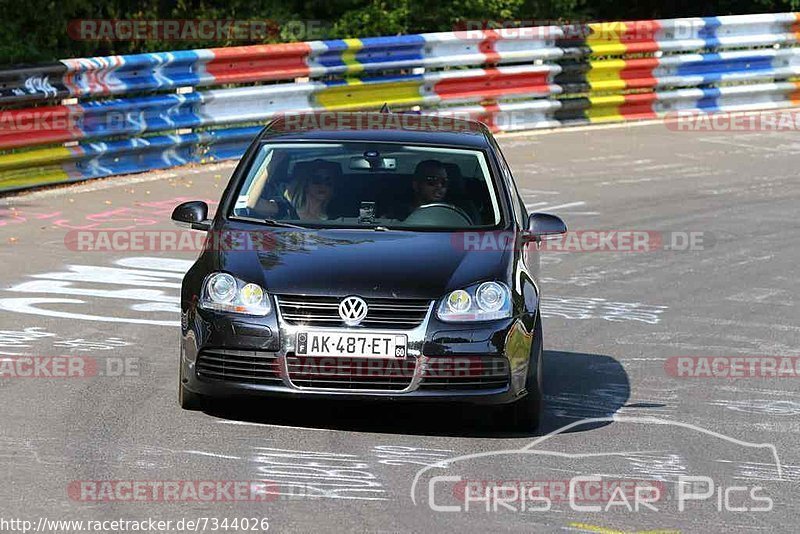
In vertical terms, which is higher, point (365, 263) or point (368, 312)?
point (365, 263)

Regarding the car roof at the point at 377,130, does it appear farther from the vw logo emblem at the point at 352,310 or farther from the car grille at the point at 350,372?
the car grille at the point at 350,372

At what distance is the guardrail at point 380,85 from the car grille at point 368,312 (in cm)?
875

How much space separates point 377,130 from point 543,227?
4.03ft

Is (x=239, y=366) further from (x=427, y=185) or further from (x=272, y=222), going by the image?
(x=427, y=185)

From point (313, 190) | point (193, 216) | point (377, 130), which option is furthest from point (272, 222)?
point (377, 130)

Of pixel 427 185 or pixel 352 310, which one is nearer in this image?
pixel 352 310

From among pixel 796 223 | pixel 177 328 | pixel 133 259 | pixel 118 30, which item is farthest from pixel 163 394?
pixel 118 30

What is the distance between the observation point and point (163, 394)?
29.1 feet

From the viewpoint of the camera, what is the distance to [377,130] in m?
9.73

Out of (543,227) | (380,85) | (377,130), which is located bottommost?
(380,85)

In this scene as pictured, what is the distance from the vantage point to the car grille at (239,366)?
7996 millimetres

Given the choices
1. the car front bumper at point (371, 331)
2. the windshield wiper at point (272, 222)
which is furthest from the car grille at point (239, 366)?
the windshield wiper at point (272, 222)

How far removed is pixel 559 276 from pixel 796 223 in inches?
153

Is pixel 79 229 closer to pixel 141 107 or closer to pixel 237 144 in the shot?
pixel 141 107
